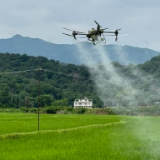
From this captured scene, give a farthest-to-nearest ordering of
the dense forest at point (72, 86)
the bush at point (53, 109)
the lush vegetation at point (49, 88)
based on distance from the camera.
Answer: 1. the bush at point (53, 109)
2. the lush vegetation at point (49, 88)
3. the dense forest at point (72, 86)

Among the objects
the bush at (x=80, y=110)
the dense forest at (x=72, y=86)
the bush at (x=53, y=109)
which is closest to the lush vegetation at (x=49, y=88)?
the dense forest at (x=72, y=86)

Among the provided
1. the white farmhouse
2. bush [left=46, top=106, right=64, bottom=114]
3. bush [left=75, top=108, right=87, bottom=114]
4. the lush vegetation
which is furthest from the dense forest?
bush [left=75, top=108, right=87, bottom=114]

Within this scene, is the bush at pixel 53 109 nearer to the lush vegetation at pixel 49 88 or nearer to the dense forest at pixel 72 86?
the lush vegetation at pixel 49 88

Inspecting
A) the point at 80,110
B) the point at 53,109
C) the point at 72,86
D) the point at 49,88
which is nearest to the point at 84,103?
the point at 80,110

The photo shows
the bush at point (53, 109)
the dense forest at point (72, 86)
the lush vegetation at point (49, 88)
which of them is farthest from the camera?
the bush at point (53, 109)

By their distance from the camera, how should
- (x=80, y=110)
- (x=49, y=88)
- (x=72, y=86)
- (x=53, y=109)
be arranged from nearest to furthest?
1. (x=80, y=110)
2. (x=53, y=109)
3. (x=72, y=86)
4. (x=49, y=88)

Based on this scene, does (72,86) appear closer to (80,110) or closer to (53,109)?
(80,110)

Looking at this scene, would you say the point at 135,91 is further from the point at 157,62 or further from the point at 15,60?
the point at 15,60

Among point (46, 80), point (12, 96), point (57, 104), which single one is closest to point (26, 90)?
point (12, 96)

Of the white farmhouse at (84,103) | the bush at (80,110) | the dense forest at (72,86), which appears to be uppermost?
the dense forest at (72,86)
